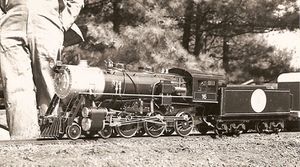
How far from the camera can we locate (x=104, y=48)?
70.7 feet

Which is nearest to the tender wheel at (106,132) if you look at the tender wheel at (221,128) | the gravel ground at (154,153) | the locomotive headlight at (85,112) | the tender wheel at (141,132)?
the gravel ground at (154,153)

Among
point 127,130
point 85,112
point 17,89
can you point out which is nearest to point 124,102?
point 127,130

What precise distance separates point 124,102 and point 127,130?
2.93 feet

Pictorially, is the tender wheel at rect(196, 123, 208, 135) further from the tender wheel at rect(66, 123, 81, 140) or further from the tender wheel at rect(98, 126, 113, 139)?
the tender wheel at rect(66, 123, 81, 140)

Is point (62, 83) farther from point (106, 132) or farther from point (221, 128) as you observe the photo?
point (221, 128)

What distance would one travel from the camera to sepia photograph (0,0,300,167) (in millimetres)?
11352

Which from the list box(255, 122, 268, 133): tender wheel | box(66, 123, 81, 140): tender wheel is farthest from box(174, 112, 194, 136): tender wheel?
box(66, 123, 81, 140): tender wheel

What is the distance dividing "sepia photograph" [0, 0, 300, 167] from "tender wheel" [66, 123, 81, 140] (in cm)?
4

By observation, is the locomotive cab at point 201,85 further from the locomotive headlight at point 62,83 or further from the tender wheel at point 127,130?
the locomotive headlight at point 62,83

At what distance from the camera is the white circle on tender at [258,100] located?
55.6 feet

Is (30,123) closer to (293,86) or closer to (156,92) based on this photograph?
(156,92)

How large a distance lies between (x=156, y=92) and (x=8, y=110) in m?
4.57

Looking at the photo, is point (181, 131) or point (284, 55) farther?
point (284, 55)

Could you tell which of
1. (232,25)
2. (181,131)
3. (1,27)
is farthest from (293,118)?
(1,27)
